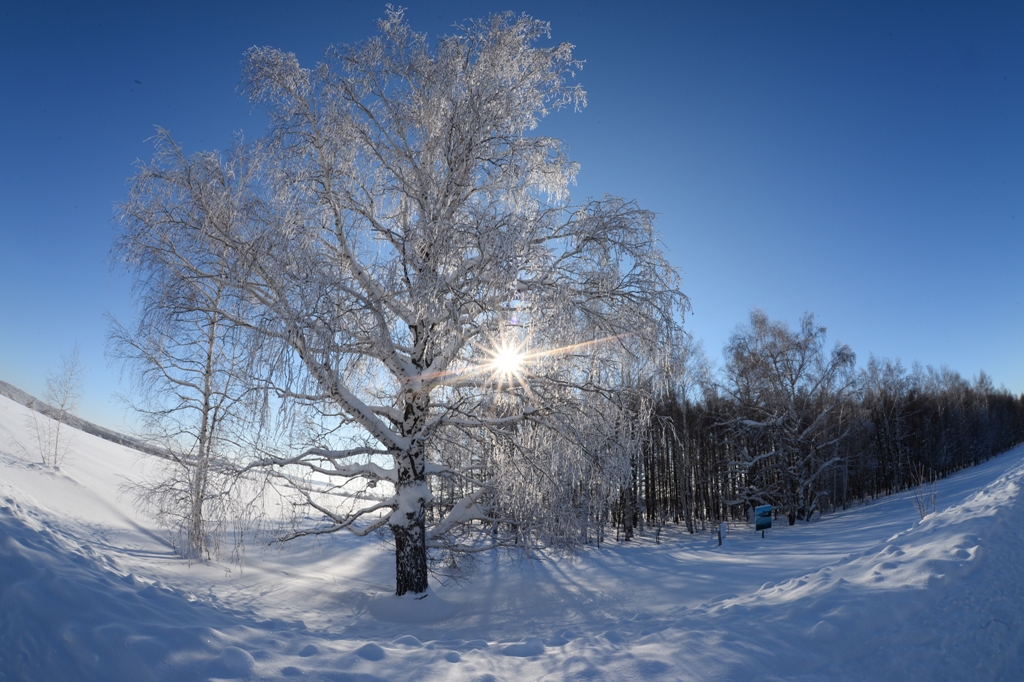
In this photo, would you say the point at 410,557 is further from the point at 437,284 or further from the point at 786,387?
the point at 786,387

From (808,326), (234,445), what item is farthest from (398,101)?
(808,326)

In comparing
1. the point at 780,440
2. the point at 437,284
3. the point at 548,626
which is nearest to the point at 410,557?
the point at 548,626

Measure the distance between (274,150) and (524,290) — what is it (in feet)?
13.0

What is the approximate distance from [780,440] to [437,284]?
2251 centimetres

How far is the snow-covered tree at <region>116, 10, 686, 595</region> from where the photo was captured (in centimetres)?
552

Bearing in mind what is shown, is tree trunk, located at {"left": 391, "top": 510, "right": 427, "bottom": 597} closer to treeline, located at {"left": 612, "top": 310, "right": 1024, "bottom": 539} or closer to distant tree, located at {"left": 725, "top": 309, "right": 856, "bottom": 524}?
treeline, located at {"left": 612, "top": 310, "right": 1024, "bottom": 539}

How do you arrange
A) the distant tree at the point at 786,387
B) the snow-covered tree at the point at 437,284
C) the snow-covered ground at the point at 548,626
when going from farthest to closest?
the distant tree at the point at 786,387, the snow-covered tree at the point at 437,284, the snow-covered ground at the point at 548,626

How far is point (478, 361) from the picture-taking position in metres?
6.23

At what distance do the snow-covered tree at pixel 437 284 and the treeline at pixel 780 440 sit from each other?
8.23 metres

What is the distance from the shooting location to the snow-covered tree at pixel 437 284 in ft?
18.1

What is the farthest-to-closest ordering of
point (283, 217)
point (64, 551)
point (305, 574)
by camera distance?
point (305, 574) < point (283, 217) < point (64, 551)

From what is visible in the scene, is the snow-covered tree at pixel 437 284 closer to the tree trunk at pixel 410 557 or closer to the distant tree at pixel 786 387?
the tree trunk at pixel 410 557

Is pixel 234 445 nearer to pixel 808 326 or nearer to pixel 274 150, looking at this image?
pixel 274 150

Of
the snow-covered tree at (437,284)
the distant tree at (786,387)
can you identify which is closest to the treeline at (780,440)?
the distant tree at (786,387)
